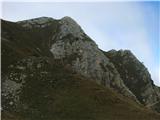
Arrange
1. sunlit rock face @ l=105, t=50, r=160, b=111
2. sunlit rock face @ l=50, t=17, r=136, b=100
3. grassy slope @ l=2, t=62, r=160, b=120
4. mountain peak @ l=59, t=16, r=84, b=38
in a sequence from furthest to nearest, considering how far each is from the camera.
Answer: sunlit rock face @ l=105, t=50, r=160, b=111 < mountain peak @ l=59, t=16, r=84, b=38 < sunlit rock face @ l=50, t=17, r=136, b=100 < grassy slope @ l=2, t=62, r=160, b=120

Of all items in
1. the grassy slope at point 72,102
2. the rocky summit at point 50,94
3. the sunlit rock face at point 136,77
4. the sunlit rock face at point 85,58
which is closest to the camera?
the grassy slope at point 72,102

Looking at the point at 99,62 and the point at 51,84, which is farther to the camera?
the point at 99,62

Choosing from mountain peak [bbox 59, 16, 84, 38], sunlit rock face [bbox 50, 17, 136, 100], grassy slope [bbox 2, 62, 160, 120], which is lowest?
grassy slope [bbox 2, 62, 160, 120]

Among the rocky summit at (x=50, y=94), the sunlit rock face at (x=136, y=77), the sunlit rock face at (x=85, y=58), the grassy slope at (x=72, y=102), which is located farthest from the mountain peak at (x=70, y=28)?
the grassy slope at (x=72, y=102)

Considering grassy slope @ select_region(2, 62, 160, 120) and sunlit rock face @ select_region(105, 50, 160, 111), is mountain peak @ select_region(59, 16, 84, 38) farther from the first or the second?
grassy slope @ select_region(2, 62, 160, 120)

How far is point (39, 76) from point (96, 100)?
13681 millimetres

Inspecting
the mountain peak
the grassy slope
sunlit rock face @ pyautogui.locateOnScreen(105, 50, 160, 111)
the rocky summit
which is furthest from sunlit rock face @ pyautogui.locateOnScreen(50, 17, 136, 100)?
the grassy slope

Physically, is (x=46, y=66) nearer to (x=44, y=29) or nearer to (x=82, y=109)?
(x=82, y=109)

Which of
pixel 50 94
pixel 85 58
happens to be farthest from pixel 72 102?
pixel 85 58

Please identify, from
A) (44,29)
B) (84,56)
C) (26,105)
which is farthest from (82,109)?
(44,29)

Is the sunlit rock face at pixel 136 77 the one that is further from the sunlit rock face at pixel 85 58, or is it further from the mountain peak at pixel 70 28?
the mountain peak at pixel 70 28

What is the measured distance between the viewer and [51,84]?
79000 mm

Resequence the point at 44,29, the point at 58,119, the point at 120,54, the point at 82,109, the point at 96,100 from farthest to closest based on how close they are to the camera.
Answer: the point at 120,54 → the point at 44,29 → the point at 96,100 → the point at 82,109 → the point at 58,119

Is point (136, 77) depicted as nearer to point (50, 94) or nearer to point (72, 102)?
point (50, 94)
